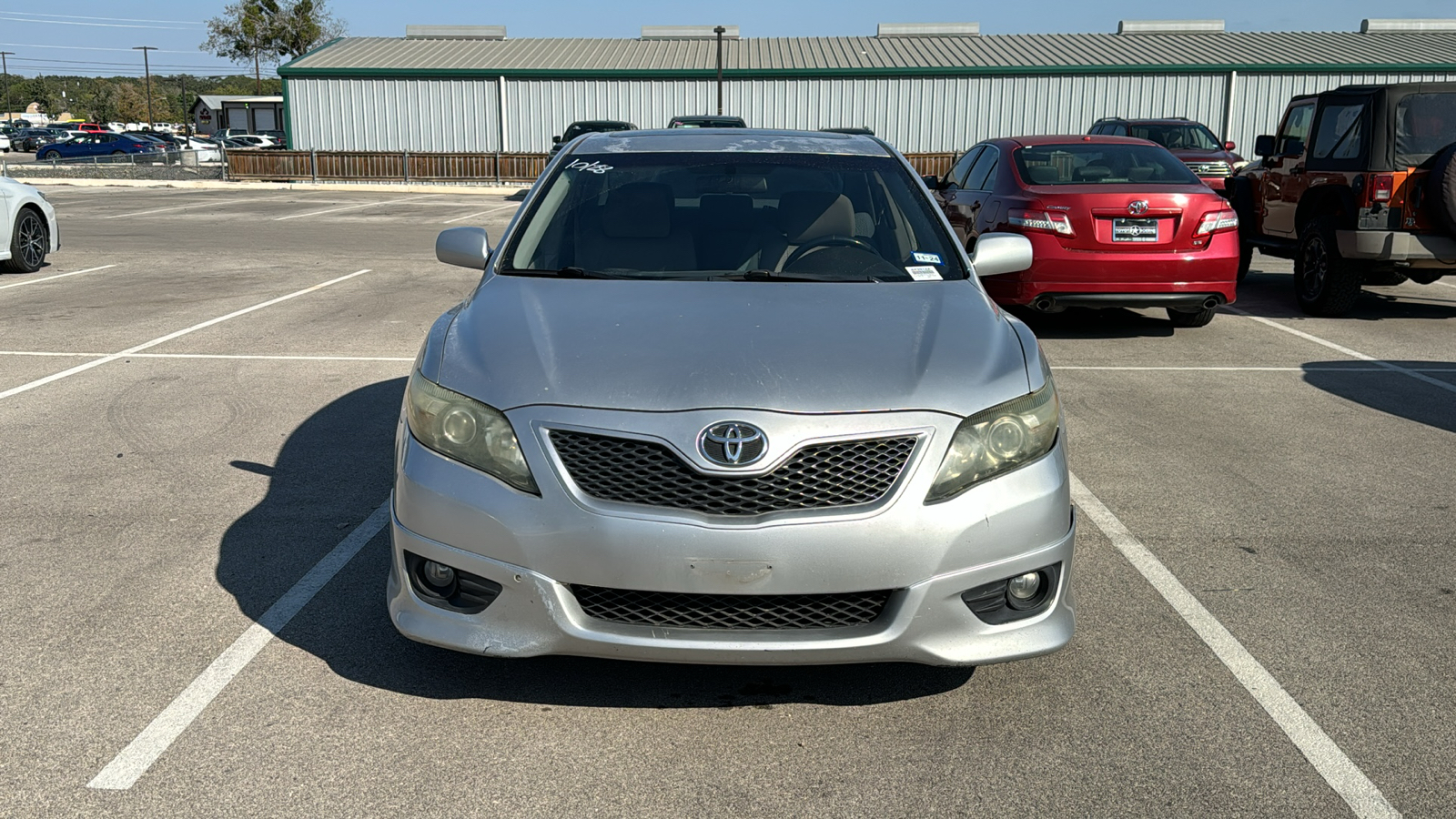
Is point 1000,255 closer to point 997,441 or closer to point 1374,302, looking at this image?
point 997,441

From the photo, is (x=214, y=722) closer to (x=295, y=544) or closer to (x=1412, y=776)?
(x=295, y=544)

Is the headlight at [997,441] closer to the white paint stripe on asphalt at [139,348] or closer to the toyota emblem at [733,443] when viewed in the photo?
the toyota emblem at [733,443]

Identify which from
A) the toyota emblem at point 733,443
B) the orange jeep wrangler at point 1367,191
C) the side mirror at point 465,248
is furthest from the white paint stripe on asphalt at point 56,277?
the orange jeep wrangler at point 1367,191

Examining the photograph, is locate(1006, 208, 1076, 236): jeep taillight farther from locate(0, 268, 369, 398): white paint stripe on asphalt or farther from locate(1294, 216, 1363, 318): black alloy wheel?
locate(0, 268, 369, 398): white paint stripe on asphalt

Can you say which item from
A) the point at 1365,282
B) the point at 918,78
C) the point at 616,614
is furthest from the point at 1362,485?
the point at 918,78

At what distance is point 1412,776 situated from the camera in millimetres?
3084

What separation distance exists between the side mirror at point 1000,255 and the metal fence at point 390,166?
30.7m

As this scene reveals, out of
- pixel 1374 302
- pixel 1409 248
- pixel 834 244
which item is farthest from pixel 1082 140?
pixel 834 244

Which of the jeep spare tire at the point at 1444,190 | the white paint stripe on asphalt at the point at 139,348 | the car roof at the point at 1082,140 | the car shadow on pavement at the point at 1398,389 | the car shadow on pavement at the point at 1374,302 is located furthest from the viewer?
the car shadow on pavement at the point at 1374,302

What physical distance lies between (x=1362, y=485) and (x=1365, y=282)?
6.14 metres

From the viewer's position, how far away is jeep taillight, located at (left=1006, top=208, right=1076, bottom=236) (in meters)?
9.21

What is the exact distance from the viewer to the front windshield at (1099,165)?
32.4 feet

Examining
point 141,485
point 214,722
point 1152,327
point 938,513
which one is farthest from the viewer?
point 1152,327

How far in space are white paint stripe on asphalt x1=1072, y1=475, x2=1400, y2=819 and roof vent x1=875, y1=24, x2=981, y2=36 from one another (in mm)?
41643
